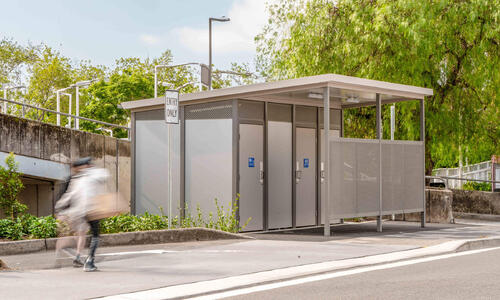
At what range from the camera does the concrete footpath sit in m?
8.76

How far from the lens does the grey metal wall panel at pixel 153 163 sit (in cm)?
1684

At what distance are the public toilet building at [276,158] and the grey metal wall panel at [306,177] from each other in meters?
0.02

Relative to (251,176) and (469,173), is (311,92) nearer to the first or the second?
(251,176)

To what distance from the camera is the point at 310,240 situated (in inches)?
568

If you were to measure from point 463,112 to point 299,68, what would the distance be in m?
5.29

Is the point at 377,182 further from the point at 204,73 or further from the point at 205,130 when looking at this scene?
the point at 204,73

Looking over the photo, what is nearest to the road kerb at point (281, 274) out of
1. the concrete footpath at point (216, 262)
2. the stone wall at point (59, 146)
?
the concrete footpath at point (216, 262)

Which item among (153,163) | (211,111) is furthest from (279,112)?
(153,163)

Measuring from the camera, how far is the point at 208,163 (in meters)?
16.1

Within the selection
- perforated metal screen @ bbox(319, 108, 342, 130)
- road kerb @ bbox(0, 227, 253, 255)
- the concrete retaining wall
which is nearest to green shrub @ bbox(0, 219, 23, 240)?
road kerb @ bbox(0, 227, 253, 255)

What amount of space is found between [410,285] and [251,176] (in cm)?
770

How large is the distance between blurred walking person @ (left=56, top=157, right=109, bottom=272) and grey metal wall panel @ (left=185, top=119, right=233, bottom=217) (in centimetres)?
565

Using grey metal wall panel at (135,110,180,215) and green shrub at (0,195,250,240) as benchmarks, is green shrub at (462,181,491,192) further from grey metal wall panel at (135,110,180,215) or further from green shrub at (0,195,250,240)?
green shrub at (0,195,250,240)

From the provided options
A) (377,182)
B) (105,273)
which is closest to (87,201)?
(105,273)
